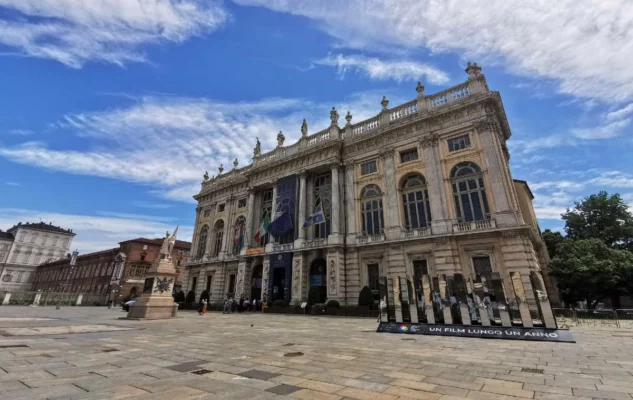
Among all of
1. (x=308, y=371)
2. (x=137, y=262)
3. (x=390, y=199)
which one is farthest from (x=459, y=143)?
(x=137, y=262)

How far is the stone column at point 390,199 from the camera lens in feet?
75.5

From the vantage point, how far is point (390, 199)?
24.1 meters

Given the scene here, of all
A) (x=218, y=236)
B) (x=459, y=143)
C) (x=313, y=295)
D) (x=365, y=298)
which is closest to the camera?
(x=365, y=298)

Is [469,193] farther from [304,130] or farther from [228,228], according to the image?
[228,228]

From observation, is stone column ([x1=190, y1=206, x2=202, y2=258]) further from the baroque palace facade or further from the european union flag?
→ the european union flag

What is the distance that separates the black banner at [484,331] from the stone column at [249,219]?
2226 cm

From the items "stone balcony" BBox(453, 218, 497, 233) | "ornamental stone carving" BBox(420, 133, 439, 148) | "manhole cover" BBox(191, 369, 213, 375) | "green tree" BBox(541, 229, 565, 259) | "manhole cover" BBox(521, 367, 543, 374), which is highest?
"ornamental stone carving" BBox(420, 133, 439, 148)

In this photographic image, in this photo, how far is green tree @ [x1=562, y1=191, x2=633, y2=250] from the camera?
27969mm

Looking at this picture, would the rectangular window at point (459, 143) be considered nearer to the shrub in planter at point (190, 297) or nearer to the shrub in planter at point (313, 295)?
the shrub in planter at point (313, 295)

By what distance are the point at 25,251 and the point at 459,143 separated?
336ft

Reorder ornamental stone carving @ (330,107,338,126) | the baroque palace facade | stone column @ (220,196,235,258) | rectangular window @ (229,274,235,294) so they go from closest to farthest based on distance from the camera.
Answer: the baroque palace facade
ornamental stone carving @ (330,107,338,126)
rectangular window @ (229,274,235,294)
stone column @ (220,196,235,258)

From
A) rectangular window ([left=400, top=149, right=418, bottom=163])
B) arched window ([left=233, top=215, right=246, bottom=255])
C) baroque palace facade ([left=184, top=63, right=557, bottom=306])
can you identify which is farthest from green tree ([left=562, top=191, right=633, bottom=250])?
arched window ([left=233, top=215, right=246, bottom=255])

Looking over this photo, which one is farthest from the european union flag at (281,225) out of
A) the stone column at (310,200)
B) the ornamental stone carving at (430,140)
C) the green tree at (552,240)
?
the green tree at (552,240)

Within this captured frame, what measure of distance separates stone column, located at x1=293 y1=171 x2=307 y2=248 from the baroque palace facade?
0.33ft
